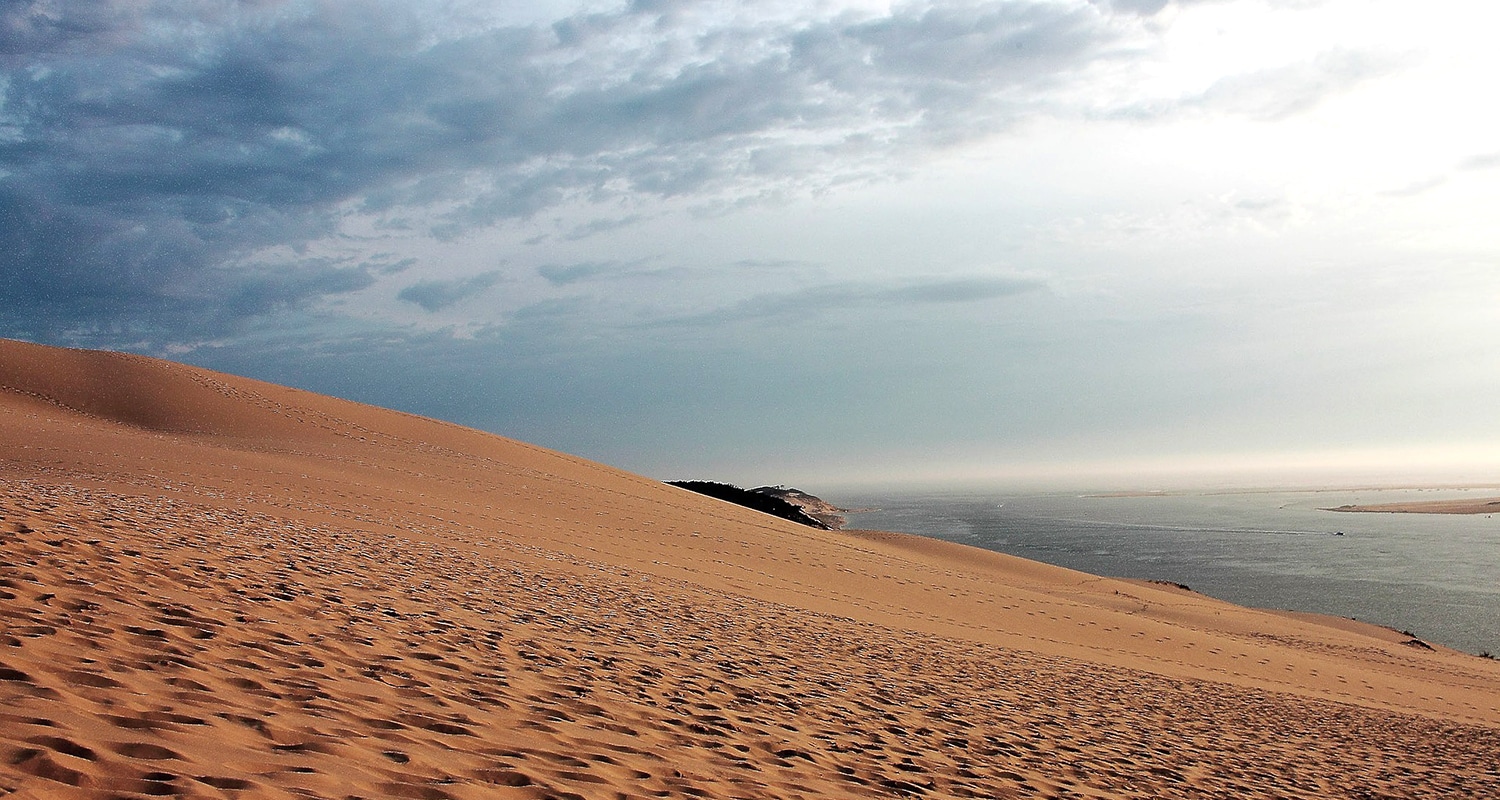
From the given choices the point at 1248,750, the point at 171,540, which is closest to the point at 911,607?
the point at 1248,750

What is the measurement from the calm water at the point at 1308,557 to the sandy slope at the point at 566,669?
34.3ft

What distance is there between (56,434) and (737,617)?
67.6ft

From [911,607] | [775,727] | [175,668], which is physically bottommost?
[911,607]

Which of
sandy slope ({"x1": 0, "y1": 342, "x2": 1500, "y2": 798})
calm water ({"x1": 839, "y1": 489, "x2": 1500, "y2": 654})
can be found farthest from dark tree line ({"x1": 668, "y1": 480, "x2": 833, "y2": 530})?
sandy slope ({"x1": 0, "y1": 342, "x2": 1500, "y2": 798})

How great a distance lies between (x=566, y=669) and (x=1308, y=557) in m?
55.9

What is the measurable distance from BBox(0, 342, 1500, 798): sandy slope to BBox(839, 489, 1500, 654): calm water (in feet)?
34.3

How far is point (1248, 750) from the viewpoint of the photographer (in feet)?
29.4

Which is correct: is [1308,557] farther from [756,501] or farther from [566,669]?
[566,669]

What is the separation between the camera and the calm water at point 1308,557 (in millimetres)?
30891

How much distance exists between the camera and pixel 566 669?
22.6 ft

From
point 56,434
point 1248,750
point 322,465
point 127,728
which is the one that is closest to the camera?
point 127,728

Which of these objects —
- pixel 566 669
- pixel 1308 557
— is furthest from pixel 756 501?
pixel 566 669

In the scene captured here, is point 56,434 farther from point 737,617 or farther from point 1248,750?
point 1248,750

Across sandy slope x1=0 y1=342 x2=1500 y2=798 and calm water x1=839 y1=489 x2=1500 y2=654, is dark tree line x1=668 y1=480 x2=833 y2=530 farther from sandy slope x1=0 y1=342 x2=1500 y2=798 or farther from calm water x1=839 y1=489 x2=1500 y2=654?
sandy slope x1=0 y1=342 x2=1500 y2=798
